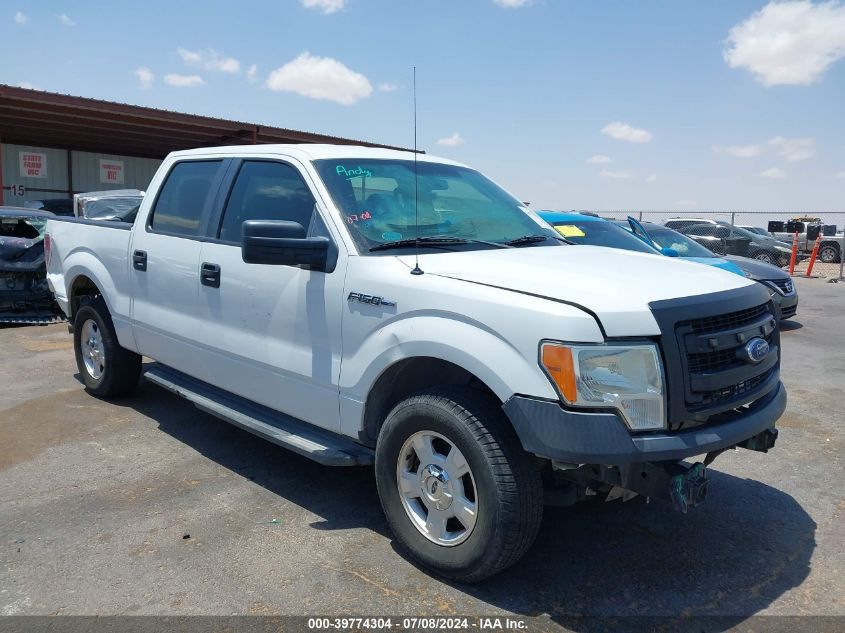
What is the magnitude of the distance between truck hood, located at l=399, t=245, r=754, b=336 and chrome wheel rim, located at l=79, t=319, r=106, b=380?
3.45 metres

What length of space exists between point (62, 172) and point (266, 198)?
81.9ft

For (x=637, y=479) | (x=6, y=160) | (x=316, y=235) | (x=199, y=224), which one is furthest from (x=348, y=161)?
(x=6, y=160)

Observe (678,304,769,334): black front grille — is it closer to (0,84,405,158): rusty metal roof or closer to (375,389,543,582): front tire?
(375,389,543,582): front tire

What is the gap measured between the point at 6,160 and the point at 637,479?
26.6 metres

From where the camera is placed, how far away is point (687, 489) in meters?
2.83

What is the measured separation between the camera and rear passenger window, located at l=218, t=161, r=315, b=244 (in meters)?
3.92

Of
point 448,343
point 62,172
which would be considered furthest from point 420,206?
point 62,172

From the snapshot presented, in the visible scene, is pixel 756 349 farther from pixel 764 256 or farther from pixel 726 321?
pixel 764 256

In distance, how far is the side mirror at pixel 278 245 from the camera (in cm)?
332

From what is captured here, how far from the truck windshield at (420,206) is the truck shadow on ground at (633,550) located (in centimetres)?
153

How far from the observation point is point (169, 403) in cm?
595

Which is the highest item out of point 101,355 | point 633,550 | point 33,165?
point 33,165

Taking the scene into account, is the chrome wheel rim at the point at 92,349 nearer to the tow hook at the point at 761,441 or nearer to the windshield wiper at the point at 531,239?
the windshield wiper at the point at 531,239

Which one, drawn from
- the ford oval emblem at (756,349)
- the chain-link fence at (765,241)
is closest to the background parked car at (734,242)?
the chain-link fence at (765,241)
